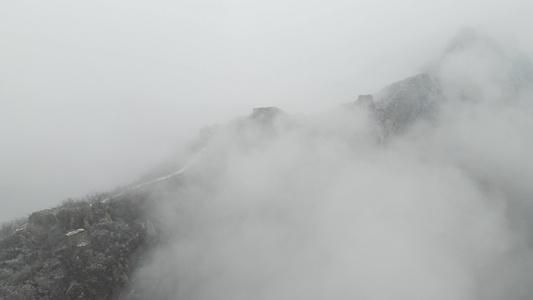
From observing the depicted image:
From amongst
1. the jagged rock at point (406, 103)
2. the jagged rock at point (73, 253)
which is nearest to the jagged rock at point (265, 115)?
the jagged rock at point (406, 103)

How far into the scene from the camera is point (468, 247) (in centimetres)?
14412

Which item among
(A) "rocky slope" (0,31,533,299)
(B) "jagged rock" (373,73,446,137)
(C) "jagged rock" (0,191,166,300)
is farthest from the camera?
(B) "jagged rock" (373,73,446,137)

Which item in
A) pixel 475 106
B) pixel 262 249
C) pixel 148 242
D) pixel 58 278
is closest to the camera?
pixel 58 278

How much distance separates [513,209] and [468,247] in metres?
32.2

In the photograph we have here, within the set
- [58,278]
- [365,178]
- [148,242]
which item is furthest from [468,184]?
[58,278]

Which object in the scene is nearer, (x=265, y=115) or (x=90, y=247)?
(x=90, y=247)

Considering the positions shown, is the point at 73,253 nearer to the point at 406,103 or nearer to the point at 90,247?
the point at 90,247

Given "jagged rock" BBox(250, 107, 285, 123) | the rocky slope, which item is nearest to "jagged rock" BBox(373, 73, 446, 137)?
"jagged rock" BBox(250, 107, 285, 123)

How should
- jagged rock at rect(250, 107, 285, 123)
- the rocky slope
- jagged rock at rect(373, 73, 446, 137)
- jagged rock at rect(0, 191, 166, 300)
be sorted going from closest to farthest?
jagged rock at rect(0, 191, 166, 300) < the rocky slope < jagged rock at rect(250, 107, 285, 123) < jagged rock at rect(373, 73, 446, 137)

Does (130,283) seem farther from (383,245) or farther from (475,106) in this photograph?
(475,106)

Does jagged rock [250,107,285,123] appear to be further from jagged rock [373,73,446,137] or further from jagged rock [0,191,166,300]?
jagged rock [0,191,166,300]

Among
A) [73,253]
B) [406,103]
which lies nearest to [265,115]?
[406,103]

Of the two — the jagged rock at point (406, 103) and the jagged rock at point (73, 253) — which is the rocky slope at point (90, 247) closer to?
the jagged rock at point (73, 253)

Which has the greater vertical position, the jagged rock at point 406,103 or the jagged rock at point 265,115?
the jagged rock at point 265,115
